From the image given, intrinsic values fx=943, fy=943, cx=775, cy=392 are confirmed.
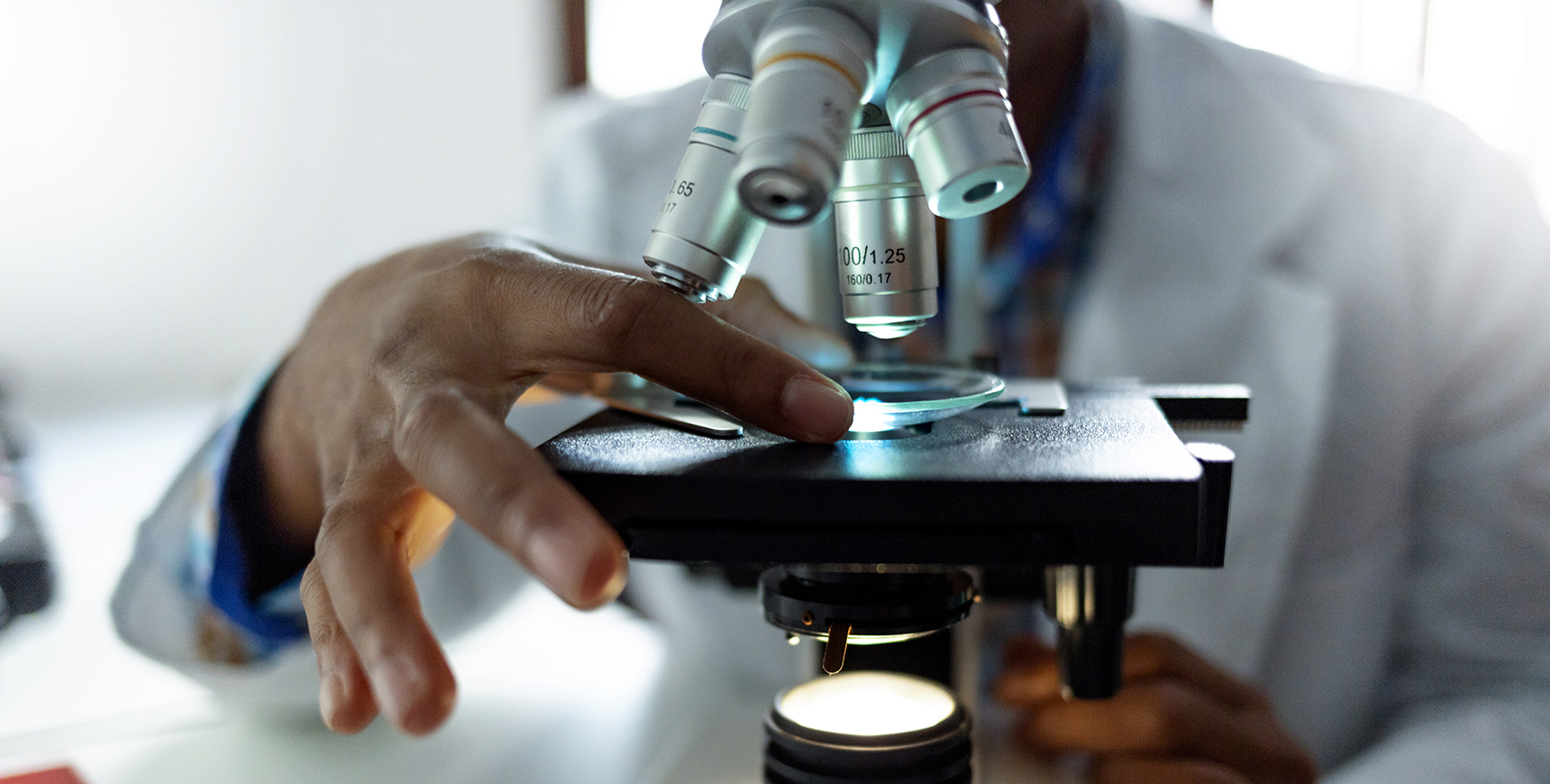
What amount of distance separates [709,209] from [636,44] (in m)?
1.94

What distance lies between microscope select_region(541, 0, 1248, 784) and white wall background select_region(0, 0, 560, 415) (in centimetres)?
170

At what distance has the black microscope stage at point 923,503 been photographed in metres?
0.39

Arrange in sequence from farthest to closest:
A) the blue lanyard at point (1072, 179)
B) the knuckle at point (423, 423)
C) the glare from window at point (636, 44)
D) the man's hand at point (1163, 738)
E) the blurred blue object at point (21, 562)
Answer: the glare from window at point (636, 44), the blue lanyard at point (1072, 179), the blurred blue object at point (21, 562), the man's hand at point (1163, 738), the knuckle at point (423, 423)

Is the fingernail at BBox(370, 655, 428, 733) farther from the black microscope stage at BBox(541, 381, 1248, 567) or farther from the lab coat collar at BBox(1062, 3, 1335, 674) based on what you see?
the lab coat collar at BBox(1062, 3, 1335, 674)

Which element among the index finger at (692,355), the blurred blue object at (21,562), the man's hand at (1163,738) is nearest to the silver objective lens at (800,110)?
the index finger at (692,355)

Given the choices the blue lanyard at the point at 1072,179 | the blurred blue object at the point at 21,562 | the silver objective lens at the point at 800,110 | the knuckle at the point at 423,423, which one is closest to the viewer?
the silver objective lens at the point at 800,110

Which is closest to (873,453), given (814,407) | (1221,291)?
(814,407)

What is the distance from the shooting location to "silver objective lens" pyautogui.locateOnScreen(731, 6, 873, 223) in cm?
34

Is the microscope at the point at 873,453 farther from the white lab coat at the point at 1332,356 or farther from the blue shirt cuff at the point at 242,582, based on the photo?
the white lab coat at the point at 1332,356

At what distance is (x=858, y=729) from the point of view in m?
0.51

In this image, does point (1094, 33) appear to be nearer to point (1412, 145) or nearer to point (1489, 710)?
point (1412, 145)

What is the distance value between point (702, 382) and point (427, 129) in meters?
1.83

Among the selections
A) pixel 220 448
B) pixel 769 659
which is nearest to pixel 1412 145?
pixel 769 659

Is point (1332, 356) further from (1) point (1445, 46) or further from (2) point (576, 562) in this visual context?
(1) point (1445, 46)
